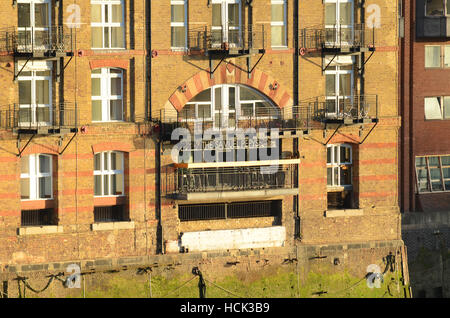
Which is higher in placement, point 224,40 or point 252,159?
point 224,40

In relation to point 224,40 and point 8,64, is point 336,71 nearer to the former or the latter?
point 224,40

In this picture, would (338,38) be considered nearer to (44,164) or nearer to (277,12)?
(277,12)

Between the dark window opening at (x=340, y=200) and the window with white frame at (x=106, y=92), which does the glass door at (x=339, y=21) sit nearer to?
the dark window opening at (x=340, y=200)

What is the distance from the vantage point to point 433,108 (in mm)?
52469

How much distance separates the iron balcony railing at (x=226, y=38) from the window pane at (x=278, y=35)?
1.67ft

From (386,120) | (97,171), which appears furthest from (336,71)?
(97,171)

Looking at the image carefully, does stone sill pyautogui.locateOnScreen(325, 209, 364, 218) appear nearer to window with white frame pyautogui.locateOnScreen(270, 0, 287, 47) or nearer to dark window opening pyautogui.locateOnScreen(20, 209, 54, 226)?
window with white frame pyautogui.locateOnScreen(270, 0, 287, 47)

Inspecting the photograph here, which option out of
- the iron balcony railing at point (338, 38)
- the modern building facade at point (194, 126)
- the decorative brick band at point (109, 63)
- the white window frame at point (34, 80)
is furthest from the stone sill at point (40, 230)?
the iron balcony railing at point (338, 38)

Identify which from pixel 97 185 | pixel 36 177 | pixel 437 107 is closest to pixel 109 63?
pixel 97 185

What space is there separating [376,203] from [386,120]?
9.16 ft

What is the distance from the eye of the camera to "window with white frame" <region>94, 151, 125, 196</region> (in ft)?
142

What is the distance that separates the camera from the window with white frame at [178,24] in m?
43.7
